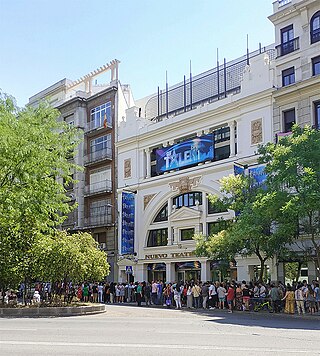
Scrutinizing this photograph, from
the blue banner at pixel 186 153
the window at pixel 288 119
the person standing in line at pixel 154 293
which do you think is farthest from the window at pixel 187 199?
the window at pixel 288 119

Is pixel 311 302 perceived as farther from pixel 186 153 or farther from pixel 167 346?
pixel 186 153

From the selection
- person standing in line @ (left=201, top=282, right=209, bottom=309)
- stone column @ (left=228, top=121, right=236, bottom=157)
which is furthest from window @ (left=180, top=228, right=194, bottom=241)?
person standing in line @ (left=201, top=282, right=209, bottom=309)

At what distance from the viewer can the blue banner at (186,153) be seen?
38562mm

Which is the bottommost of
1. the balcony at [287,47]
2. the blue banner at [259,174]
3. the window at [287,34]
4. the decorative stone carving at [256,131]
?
the blue banner at [259,174]

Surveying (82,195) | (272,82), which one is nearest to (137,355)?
(272,82)

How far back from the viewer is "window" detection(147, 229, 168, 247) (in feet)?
135

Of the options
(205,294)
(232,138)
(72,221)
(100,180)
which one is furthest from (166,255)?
(72,221)

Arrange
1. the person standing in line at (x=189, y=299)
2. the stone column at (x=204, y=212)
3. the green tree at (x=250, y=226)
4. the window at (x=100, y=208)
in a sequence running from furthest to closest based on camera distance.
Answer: the window at (x=100, y=208), the stone column at (x=204, y=212), the person standing in line at (x=189, y=299), the green tree at (x=250, y=226)

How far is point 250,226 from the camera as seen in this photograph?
25953 mm

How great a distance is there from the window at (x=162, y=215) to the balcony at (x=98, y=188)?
6419 millimetres

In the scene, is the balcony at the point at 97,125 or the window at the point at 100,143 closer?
the balcony at the point at 97,125

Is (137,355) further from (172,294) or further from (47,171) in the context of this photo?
(172,294)

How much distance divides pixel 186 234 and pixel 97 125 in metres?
15.4

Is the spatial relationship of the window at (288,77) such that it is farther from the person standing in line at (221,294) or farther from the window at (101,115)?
the window at (101,115)
